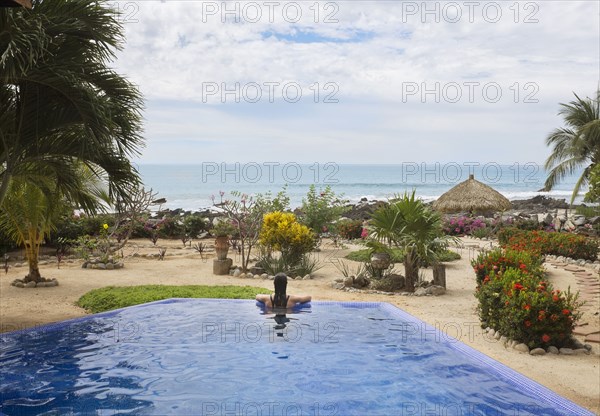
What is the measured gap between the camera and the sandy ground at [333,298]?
22.3 feet

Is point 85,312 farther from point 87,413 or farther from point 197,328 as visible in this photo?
point 87,413

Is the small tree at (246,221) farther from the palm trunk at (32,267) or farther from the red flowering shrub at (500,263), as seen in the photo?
the red flowering shrub at (500,263)

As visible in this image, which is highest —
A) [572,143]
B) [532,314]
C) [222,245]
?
[572,143]

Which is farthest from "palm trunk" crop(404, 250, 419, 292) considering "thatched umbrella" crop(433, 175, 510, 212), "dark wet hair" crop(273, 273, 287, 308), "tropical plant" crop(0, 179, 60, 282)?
"thatched umbrella" crop(433, 175, 510, 212)

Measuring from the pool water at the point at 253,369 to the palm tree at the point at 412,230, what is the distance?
216 cm

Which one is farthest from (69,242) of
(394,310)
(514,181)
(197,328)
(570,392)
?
(514,181)

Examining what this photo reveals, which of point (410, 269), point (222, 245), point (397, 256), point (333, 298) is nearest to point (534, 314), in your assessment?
point (333, 298)

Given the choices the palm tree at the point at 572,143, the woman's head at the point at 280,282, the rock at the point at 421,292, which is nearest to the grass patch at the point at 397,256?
the rock at the point at 421,292

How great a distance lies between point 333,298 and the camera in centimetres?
1156

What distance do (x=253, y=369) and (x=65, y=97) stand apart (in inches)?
175

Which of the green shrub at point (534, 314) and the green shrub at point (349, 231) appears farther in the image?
the green shrub at point (349, 231)

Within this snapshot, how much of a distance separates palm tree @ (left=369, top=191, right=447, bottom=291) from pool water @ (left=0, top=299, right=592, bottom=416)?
2.16 metres

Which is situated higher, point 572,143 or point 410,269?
point 572,143

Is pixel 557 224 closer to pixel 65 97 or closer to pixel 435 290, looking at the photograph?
pixel 435 290
